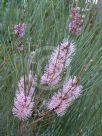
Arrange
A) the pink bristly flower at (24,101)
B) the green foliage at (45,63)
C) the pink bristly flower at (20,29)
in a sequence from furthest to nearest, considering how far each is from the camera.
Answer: the pink bristly flower at (20,29), the green foliage at (45,63), the pink bristly flower at (24,101)

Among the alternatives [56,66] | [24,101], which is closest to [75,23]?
[56,66]

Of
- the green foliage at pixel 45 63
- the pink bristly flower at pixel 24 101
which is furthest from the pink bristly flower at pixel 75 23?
the pink bristly flower at pixel 24 101

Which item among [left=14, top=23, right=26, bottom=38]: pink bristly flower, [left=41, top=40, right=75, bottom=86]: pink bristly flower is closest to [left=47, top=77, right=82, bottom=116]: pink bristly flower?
[left=41, top=40, right=75, bottom=86]: pink bristly flower

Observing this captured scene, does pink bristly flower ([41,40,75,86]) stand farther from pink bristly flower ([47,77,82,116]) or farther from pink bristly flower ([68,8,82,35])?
pink bristly flower ([68,8,82,35])

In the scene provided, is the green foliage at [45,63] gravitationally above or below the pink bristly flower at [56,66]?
below

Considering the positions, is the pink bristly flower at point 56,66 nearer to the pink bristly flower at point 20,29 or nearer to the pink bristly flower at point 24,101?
the pink bristly flower at point 24,101

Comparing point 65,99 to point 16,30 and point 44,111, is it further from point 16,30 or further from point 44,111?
point 16,30

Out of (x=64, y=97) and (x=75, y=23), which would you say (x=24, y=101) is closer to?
(x=64, y=97)
